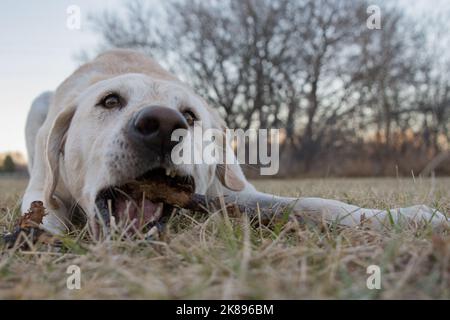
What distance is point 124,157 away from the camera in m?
2.00

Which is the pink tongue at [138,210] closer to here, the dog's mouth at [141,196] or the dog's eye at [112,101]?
the dog's mouth at [141,196]

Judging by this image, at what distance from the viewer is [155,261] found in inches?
60.1

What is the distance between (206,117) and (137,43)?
18.0m

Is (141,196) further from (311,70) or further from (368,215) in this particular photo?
(311,70)

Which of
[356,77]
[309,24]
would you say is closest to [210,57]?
[309,24]

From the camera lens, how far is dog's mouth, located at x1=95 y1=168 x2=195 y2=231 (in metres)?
2.05

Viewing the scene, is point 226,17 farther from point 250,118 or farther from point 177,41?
point 250,118

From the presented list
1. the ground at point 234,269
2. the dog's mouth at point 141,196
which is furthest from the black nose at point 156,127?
the ground at point 234,269
